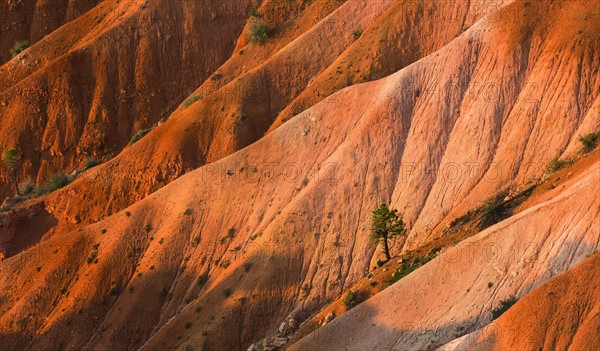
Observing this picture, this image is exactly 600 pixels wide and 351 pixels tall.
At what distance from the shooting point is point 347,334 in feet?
177

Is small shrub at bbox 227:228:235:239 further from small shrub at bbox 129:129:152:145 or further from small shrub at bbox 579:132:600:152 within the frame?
small shrub at bbox 579:132:600:152

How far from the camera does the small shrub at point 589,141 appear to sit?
58.4 m

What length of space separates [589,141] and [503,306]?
490 inches

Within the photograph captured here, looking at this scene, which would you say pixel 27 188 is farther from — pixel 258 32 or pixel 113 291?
pixel 258 32

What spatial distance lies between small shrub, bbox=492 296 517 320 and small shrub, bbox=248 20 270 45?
37.9 m

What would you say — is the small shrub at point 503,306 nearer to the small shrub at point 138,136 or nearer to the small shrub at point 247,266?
the small shrub at point 247,266

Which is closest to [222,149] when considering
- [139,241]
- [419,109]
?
[139,241]

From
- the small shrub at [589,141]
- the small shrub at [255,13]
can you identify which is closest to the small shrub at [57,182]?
the small shrub at [255,13]

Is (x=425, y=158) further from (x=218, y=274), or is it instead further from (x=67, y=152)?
(x=67, y=152)

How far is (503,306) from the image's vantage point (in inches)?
1959

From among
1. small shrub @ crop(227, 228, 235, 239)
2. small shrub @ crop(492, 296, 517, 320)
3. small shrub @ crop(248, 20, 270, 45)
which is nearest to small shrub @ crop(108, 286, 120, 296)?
small shrub @ crop(227, 228, 235, 239)

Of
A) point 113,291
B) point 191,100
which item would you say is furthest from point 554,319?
point 191,100

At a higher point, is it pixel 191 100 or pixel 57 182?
pixel 57 182

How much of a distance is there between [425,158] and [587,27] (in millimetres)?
10636
